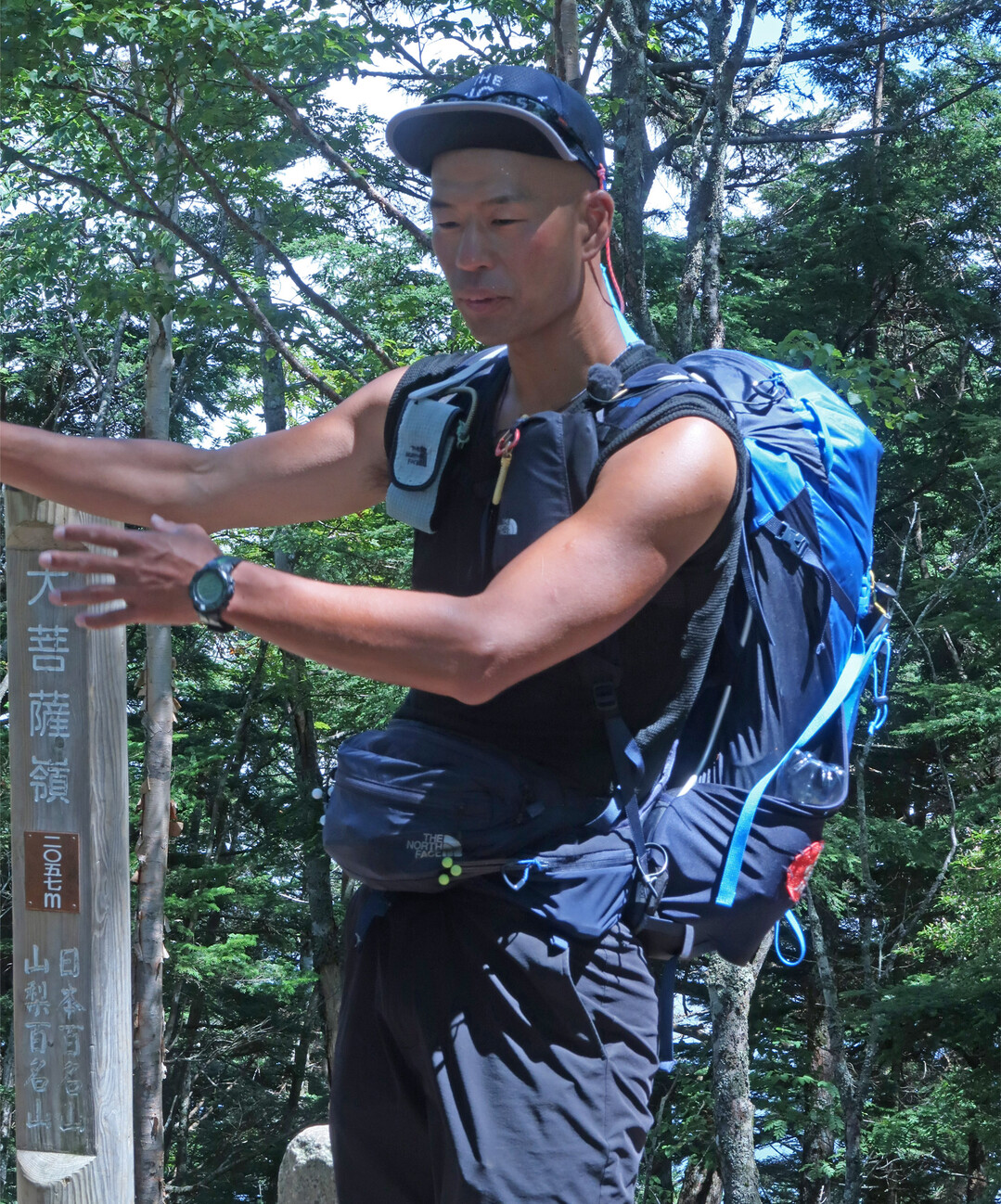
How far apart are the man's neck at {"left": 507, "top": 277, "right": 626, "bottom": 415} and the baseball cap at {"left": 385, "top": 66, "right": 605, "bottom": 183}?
18 centimetres

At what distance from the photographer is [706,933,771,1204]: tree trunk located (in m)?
7.38

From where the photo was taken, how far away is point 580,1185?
1292 millimetres

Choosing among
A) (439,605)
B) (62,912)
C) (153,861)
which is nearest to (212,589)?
(439,605)

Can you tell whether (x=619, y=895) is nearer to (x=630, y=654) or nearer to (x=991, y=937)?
(x=630, y=654)

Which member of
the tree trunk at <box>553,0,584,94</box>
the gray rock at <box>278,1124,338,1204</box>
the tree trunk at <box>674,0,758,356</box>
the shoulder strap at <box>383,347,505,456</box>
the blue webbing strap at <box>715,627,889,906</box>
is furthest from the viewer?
the tree trunk at <box>674,0,758,356</box>

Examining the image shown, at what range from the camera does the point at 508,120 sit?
1.47m

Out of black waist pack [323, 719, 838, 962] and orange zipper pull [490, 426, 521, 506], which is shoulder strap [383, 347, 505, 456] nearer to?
orange zipper pull [490, 426, 521, 506]

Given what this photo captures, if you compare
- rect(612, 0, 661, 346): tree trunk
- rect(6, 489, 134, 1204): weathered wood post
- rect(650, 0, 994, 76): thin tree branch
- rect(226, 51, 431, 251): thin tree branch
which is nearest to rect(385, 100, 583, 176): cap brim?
rect(6, 489, 134, 1204): weathered wood post

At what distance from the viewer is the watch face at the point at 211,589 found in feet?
3.74

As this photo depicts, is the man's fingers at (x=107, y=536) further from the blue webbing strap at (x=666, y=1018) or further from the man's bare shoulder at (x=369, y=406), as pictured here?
the blue webbing strap at (x=666, y=1018)

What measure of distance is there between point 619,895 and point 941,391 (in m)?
14.7

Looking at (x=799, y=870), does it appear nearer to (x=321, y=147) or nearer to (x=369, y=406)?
(x=369, y=406)

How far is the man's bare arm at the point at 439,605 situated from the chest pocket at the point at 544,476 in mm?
126

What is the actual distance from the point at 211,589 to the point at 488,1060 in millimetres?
605
